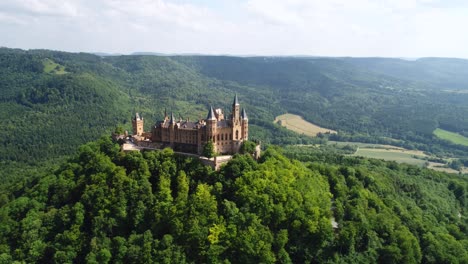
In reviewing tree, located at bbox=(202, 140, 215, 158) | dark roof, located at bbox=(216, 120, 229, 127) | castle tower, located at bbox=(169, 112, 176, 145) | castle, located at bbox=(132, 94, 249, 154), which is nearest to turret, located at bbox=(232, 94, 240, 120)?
castle, located at bbox=(132, 94, 249, 154)

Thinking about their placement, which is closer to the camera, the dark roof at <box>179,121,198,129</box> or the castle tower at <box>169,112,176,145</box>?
the dark roof at <box>179,121,198,129</box>

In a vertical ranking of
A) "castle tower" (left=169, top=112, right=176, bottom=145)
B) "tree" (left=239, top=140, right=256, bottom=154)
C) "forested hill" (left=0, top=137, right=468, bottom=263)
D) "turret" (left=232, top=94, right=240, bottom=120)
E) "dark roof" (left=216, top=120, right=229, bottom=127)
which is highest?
"turret" (left=232, top=94, right=240, bottom=120)

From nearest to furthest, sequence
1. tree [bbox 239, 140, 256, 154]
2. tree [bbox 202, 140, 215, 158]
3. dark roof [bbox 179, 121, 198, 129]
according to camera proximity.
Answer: tree [bbox 202, 140, 215, 158]
tree [bbox 239, 140, 256, 154]
dark roof [bbox 179, 121, 198, 129]

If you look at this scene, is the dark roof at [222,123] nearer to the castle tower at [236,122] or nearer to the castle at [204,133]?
the castle at [204,133]

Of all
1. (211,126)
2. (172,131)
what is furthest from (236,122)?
(172,131)

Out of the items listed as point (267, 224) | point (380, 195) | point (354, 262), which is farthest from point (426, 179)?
point (267, 224)

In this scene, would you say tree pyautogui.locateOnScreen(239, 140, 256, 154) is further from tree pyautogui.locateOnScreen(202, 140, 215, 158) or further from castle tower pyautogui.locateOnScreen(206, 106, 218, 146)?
tree pyautogui.locateOnScreen(202, 140, 215, 158)
